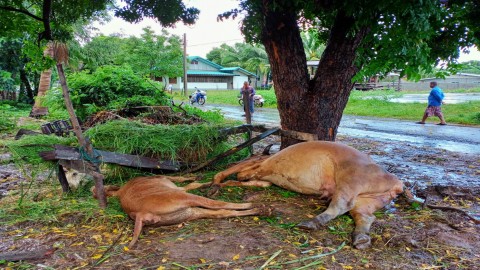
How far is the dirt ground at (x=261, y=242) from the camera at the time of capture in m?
2.98

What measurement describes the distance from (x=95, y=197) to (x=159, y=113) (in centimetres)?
208

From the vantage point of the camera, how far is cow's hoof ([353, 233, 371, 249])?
10.6 feet

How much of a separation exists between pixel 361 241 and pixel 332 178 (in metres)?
1.15

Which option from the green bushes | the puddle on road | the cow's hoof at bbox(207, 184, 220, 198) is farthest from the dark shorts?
the cow's hoof at bbox(207, 184, 220, 198)

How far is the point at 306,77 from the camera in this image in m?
5.66

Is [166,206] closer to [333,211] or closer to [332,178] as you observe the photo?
[333,211]

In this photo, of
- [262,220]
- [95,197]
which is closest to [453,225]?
[262,220]

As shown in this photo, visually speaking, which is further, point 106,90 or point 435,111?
point 435,111

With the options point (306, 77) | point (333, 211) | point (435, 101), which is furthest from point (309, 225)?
point (435, 101)

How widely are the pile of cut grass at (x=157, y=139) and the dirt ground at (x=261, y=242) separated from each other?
101 centimetres

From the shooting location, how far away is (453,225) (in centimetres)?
370

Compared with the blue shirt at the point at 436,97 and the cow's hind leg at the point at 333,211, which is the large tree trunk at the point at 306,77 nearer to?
the cow's hind leg at the point at 333,211

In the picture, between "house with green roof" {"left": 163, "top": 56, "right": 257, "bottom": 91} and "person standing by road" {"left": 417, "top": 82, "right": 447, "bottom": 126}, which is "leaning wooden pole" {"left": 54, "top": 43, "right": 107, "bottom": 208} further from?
"house with green roof" {"left": 163, "top": 56, "right": 257, "bottom": 91}

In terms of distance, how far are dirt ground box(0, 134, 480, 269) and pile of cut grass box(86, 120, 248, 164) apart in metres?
1.01
